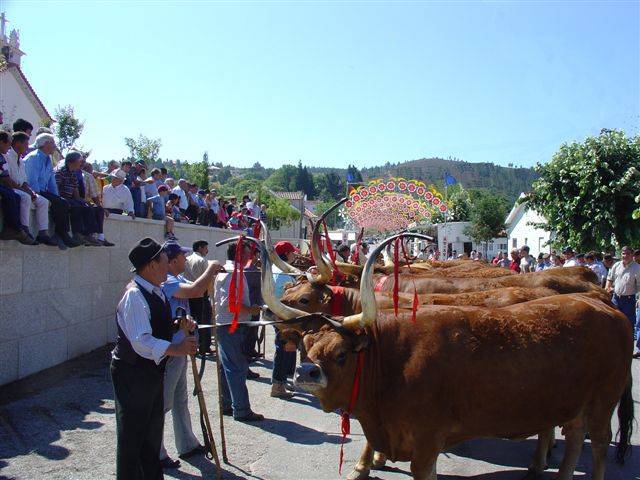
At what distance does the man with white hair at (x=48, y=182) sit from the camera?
341 inches

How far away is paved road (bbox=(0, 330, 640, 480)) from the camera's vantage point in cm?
564

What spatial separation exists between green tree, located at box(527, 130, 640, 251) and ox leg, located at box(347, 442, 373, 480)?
13389 mm

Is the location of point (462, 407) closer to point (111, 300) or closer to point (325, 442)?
point (325, 442)

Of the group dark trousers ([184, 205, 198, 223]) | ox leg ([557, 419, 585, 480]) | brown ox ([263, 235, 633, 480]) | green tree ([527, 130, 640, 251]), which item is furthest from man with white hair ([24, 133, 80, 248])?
green tree ([527, 130, 640, 251])

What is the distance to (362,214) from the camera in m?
17.7

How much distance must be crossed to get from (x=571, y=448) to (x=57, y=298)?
7254mm

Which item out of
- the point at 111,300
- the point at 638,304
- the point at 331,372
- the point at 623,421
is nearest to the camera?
the point at 331,372

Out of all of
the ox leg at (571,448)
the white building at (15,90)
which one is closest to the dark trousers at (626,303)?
the ox leg at (571,448)

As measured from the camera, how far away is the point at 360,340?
4457 mm

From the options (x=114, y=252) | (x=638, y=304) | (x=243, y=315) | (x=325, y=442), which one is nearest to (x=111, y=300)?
(x=114, y=252)

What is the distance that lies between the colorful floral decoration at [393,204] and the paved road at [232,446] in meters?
9.81

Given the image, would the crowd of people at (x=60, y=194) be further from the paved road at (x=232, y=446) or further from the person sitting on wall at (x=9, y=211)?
the paved road at (x=232, y=446)

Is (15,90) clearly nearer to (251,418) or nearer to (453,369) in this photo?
(251,418)

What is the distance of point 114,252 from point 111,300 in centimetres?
88
